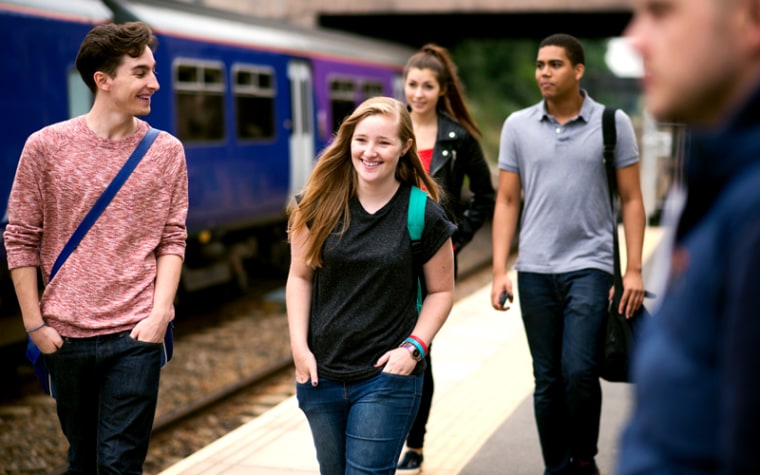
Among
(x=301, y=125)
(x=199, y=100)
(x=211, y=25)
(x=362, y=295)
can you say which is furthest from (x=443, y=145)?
(x=301, y=125)

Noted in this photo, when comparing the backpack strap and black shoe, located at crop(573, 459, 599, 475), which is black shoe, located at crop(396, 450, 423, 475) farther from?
the backpack strap

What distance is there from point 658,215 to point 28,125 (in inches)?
567

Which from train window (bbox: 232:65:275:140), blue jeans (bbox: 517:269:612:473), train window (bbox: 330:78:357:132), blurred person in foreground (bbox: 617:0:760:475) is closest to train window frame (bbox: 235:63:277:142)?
train window (bbox: 232:65:275:140)

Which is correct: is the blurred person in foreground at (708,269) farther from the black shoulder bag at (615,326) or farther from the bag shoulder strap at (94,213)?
the black shoulder bag at (615,326)

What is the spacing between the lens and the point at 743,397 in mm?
1183

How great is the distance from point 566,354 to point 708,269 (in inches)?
126

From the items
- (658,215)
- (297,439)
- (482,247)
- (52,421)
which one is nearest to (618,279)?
(297,439)

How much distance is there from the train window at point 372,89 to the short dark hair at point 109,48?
14.1 m

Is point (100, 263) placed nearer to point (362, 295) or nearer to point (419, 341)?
point (362, 295)

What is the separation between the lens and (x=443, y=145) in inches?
193

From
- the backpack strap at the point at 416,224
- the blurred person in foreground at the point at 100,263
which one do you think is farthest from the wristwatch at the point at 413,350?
the blurred person in foreground at the point at 100,263

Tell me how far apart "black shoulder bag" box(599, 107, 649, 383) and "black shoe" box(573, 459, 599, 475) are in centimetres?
42

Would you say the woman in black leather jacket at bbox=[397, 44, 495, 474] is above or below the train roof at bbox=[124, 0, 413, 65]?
below

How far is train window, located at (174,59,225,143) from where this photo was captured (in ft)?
37.0
